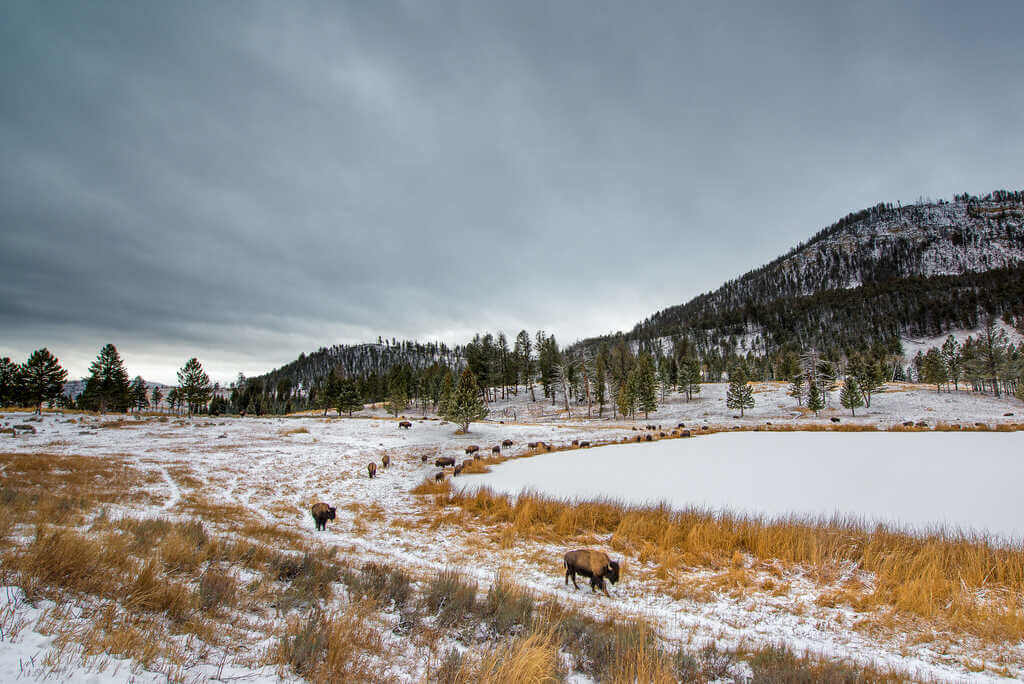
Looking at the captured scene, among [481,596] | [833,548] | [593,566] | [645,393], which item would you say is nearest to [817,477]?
[833,548]

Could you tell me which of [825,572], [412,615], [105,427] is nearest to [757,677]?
[412,615]

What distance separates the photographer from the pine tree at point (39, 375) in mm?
56500

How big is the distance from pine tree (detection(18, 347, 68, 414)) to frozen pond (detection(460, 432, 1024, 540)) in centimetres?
7661

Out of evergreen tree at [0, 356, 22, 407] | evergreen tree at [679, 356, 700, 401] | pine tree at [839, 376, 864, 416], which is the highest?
evergreen tree at [0, 356, 22, 407]

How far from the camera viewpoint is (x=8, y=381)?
64.6 meters

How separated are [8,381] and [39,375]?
55.0 ft

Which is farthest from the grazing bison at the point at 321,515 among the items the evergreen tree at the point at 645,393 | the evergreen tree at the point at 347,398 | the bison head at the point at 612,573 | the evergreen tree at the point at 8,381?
the evergreen tree at the point at 8,381

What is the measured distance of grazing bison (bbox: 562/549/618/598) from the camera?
7.57 m

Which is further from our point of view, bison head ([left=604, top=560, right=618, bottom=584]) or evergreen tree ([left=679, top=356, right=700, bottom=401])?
evergreen tree ([left=679, top=356, right=700, bottom=401])

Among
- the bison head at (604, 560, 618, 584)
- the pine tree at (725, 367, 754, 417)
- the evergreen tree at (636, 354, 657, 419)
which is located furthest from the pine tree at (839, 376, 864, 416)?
the bison head at (604, 560, 618, 584)

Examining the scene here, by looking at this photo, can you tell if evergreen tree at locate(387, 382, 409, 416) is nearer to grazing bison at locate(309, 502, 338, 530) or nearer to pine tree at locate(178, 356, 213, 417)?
pine tree at locate(178, 356, 213, 417)

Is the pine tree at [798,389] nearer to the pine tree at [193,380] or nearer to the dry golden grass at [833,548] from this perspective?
the dry golden grass at [833,548]

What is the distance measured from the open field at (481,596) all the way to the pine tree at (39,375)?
66.6 meters

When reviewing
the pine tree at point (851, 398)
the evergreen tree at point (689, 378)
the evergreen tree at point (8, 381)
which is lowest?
the pine tree at point (851, 398)
